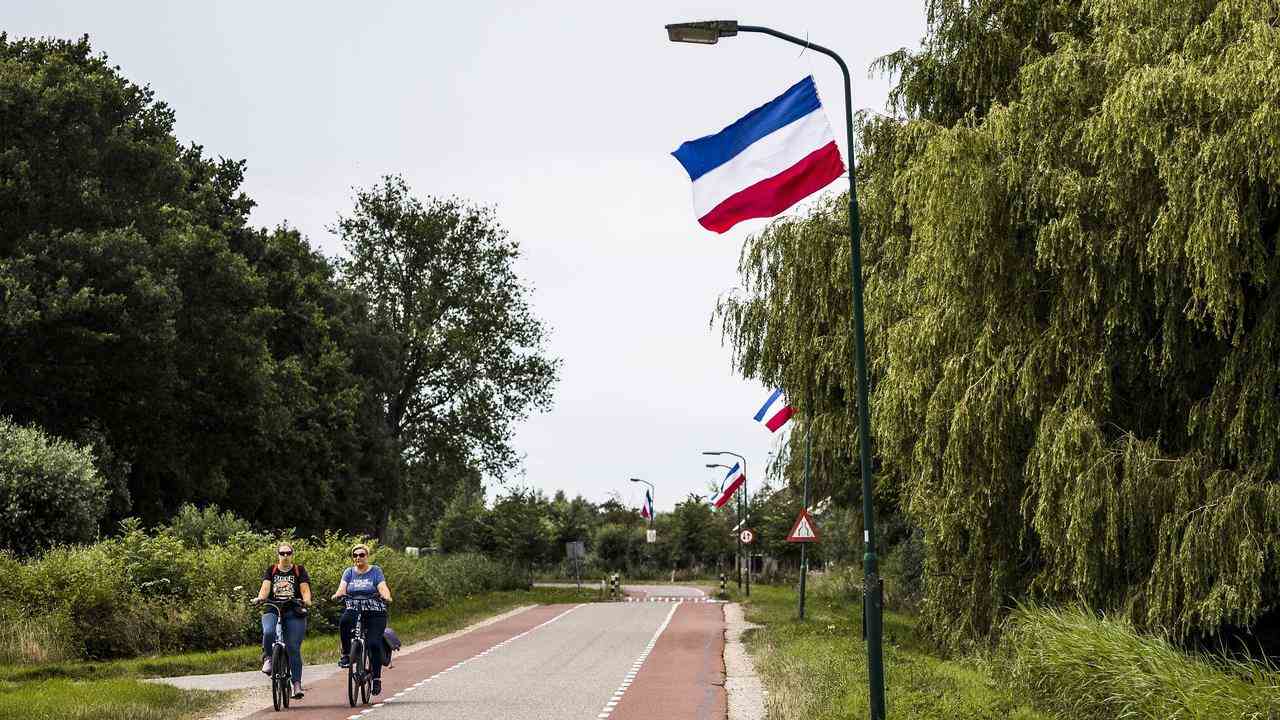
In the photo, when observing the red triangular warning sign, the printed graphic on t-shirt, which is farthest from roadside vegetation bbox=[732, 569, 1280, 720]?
the red triangular warning sign

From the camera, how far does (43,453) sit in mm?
26266

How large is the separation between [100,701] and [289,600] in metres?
2.31

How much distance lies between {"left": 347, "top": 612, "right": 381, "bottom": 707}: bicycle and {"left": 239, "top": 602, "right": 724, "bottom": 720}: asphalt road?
278mm

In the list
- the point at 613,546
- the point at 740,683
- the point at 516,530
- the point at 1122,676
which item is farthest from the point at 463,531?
the point at 1122,676

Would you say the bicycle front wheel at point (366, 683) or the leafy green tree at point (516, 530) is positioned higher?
the leafy green tree at point (516, 530)

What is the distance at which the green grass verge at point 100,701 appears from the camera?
13578 mm

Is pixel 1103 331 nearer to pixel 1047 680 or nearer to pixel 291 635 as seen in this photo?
pixel 1047 680

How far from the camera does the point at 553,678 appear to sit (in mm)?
19703

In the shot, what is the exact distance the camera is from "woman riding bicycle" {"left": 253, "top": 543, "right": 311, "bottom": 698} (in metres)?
15.2

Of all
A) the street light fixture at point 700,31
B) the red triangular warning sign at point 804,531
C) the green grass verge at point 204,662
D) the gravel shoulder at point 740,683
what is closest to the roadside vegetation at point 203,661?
the green grass verge at point 204,662

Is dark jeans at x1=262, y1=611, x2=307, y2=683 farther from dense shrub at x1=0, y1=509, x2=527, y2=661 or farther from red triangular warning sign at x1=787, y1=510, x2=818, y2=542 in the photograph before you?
red triangular warning sign at x1=787, y1=510, x2=818, y2=542

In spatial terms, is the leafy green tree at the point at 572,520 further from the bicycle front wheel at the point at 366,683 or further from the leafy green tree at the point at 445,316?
the bicycle front wheel at the point at 366,683

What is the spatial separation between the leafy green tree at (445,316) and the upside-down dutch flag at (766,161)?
143ft

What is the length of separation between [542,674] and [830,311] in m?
8.35
